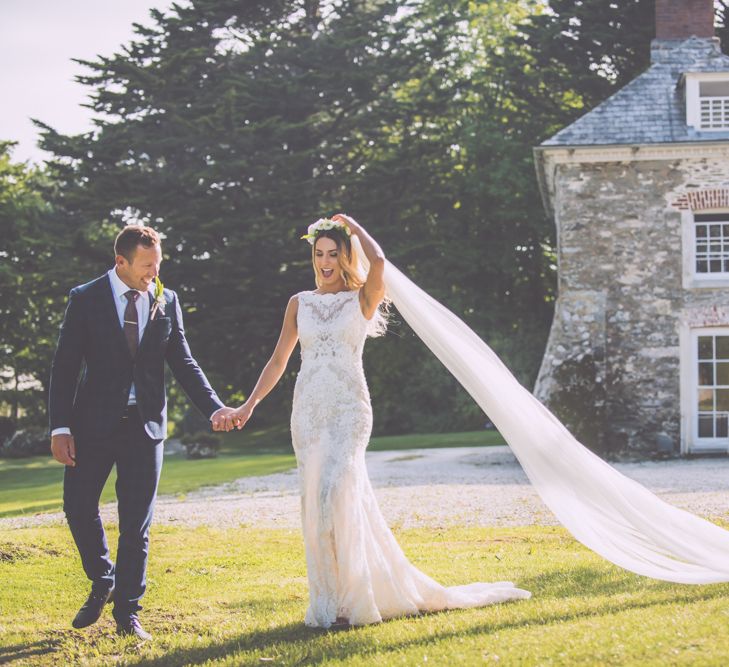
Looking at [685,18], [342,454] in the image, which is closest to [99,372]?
[342,454]

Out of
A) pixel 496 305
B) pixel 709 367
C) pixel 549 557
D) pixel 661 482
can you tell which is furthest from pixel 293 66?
pixel 549 557

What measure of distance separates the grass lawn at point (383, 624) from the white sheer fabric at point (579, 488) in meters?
0.25

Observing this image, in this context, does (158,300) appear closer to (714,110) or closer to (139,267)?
(139,267)

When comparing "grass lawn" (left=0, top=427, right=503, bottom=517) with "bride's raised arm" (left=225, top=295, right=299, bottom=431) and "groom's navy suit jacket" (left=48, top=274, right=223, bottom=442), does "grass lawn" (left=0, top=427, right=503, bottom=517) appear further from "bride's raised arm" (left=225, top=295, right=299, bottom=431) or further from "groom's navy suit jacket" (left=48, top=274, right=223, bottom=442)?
"groom's navy suit jacket" (left=48, top=274, right=223, bottom=442)

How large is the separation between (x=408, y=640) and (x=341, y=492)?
846 millimetres

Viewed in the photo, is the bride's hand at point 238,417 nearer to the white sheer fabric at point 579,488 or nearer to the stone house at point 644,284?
the white sheer fabric at point 579,488

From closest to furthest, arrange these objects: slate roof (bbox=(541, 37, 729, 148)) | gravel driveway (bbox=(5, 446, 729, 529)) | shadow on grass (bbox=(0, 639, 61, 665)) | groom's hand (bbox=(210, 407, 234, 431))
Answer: shadow on grass (bbox=(0, 639, 61, 665)), groom's hand (bbox=(210, 407, 234, 431)), gravel driveway (bbox=(5, 446, 729, 529)), slate roof (bbox=(541, 37, 729, 148))

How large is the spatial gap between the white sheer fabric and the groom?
1545mm

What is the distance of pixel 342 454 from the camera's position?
5277 millimetres

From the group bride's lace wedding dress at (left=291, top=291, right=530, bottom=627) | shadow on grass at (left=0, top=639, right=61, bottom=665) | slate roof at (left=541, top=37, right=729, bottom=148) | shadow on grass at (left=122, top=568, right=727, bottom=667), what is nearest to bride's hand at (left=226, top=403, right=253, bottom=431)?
bride's lace wedding dress at (left=291, top=291, right=530, bottom=627)

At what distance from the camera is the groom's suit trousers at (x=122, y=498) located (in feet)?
16.9

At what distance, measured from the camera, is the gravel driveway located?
10.4 metres

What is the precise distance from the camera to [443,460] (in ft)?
59.6

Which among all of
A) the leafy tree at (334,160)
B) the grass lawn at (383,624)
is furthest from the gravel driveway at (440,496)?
the leafy tree at (334,160)
